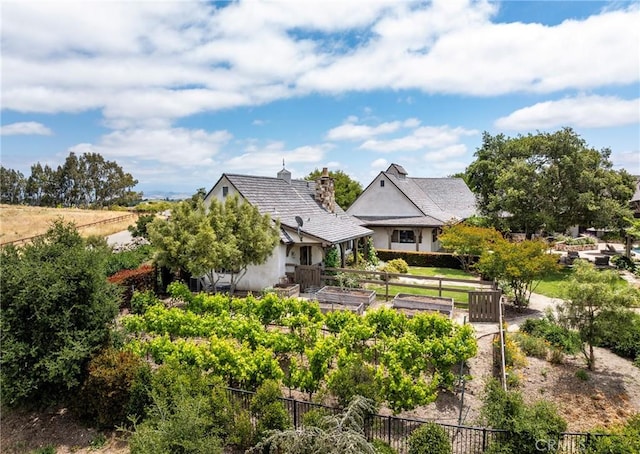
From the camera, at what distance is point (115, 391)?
9.82m

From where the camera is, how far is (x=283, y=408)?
28.9 feet

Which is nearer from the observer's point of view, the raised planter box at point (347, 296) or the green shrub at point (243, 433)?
the green shrub at point (243, 433)

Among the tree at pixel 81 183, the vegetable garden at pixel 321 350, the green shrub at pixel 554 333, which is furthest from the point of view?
the tree at pixel 81 183

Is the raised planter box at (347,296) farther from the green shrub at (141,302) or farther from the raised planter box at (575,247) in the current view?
the raised planter box at (575,247)

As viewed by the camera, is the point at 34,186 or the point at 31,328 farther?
the point at 34,186

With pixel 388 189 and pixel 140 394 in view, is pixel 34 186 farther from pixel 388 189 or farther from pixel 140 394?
pixel 140 394

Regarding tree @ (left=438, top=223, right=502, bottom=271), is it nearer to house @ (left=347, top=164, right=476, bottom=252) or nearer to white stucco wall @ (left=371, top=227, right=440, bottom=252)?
house @ (left=347, top=164, right=476, bottom=252)

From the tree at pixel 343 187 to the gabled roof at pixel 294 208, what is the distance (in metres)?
26.3

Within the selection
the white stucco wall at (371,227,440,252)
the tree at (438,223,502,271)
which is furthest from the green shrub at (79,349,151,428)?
the white stucco wall at (371,227,440,252)

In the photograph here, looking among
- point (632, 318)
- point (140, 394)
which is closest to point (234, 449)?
point (140, 394)

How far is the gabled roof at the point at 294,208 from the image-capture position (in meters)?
22.1

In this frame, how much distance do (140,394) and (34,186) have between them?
112178 mm

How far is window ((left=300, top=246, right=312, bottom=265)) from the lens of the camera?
2297cm

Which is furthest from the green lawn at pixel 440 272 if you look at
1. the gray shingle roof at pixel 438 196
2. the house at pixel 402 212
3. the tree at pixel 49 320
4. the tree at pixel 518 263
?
the tree at pixel 49 320
